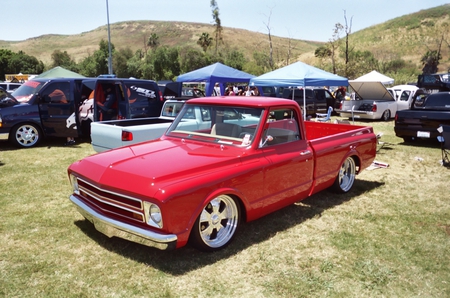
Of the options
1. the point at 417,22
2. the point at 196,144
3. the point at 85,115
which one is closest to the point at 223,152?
the point at 196,144

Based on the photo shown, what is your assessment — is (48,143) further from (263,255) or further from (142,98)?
(263,255)

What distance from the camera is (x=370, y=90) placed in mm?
16062

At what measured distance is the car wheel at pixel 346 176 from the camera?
19.1 feet

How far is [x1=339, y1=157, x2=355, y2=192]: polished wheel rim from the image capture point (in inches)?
233

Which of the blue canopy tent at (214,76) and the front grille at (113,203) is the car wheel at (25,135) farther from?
the blue canopy tent at (214,76)

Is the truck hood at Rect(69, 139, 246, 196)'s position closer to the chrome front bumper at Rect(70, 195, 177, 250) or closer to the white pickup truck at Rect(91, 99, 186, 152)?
the chrome front bumper at Rect(70, 195, 177, 250)

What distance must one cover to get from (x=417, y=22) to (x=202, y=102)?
102 meters

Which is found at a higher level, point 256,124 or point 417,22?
point 417,22

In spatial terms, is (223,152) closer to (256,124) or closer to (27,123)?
(256,124)

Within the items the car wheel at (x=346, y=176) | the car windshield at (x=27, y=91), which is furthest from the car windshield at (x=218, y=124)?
the car windshield at (x=27, y=91)

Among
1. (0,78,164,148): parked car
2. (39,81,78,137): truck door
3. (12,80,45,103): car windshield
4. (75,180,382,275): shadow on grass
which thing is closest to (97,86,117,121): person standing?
(0,78,164,148): parked car

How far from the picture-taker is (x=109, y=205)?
364 cm

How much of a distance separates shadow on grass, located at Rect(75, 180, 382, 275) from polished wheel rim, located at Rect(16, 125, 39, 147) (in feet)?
20.5

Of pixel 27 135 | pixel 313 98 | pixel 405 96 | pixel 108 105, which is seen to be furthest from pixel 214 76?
pixel 405 96
